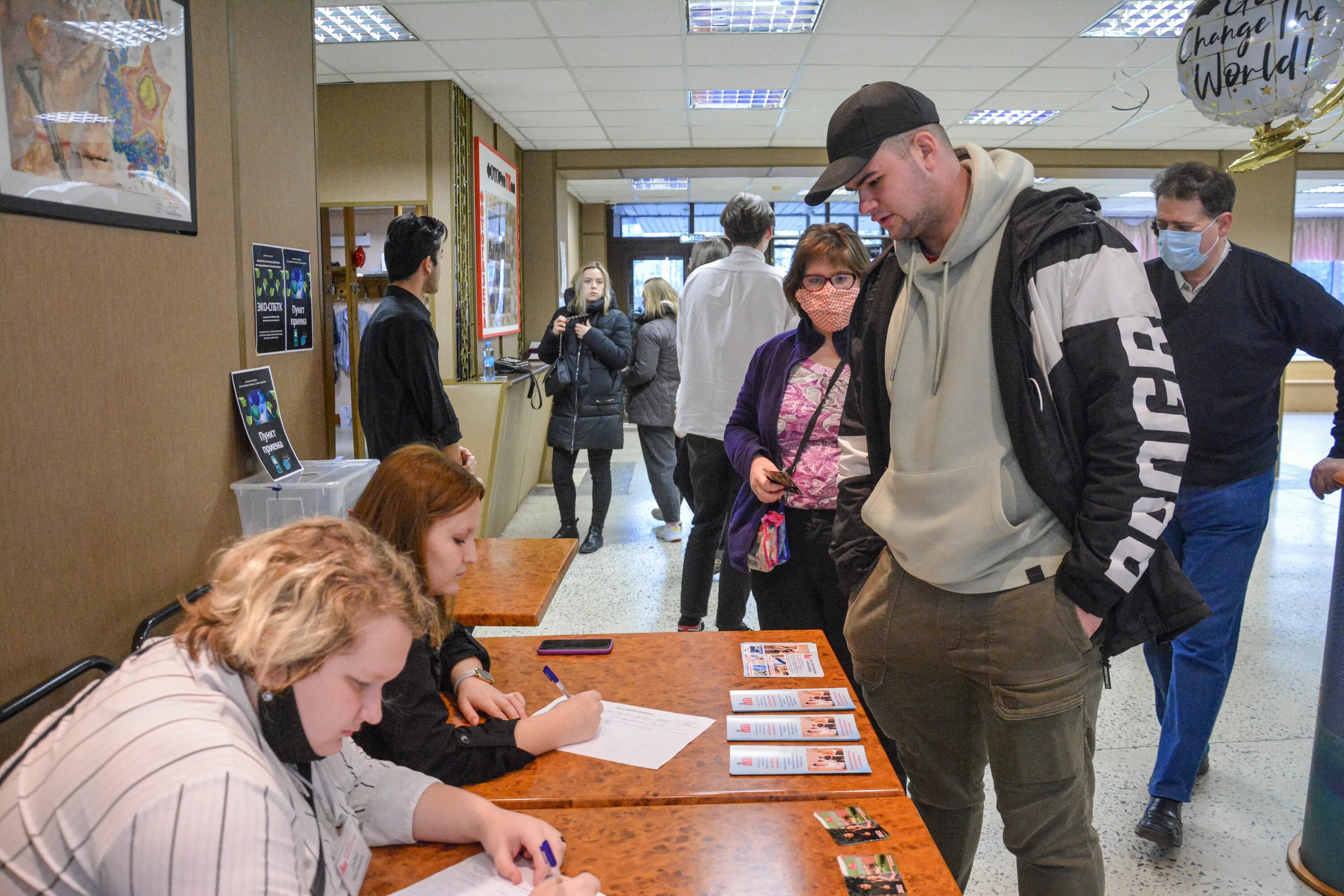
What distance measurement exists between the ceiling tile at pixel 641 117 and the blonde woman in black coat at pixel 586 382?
217 cm

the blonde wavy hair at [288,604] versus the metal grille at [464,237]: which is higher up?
the metal grille at [464,237]

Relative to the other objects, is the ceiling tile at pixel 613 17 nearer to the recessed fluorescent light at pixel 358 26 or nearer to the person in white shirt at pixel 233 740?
the recessed fluorescent light at pixel 358 26

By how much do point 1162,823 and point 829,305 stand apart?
155 cm

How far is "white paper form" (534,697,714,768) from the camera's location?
1305 mm

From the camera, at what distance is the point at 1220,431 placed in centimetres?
230

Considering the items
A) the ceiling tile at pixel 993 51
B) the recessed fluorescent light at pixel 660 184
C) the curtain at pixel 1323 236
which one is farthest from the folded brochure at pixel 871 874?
the curtain at pixel 1323 236

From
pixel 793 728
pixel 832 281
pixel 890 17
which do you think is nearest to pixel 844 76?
pixel 890 17

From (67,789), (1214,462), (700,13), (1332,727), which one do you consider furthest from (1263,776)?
(700,13)

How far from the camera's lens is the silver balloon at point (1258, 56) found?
2.37m

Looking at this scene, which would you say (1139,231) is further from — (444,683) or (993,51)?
(444,683)

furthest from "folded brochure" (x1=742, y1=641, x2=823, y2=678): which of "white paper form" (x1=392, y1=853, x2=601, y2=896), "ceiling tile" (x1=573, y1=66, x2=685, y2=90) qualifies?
"ceiling tile" (x1=573, y1=66, x2=685, y2=90)

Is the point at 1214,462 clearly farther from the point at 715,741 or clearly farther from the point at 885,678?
the point at 715,741

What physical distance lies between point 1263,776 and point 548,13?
4.34 metres

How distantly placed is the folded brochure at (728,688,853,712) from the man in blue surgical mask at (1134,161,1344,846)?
4.36 feet
